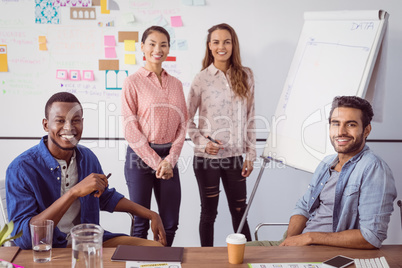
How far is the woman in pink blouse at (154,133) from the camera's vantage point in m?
2.72

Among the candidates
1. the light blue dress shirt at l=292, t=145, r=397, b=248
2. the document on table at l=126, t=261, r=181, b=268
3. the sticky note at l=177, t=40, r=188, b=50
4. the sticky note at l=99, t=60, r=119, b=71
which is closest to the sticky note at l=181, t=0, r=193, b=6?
the sticky note at l=177, t=40, r=188, b=50

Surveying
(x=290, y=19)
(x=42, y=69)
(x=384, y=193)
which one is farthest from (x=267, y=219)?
(x=42, y=69)

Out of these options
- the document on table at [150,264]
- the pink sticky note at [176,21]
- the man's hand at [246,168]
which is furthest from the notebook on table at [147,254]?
the pink sticky note at [176,21]

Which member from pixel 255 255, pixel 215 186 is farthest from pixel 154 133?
pixel 255 255

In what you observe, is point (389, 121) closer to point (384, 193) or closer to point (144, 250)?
point (384, 193)

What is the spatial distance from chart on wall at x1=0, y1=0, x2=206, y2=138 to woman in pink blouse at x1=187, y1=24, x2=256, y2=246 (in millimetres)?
487

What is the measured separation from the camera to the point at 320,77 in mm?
2754

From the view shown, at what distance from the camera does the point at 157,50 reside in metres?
2.82

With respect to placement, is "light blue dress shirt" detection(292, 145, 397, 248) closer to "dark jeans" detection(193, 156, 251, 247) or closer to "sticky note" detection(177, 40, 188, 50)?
"dark jeans" detection(193, 156, 251, 247)

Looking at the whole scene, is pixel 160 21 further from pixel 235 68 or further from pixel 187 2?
pixel 235 68

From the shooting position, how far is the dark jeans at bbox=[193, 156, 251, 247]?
2.91 metres

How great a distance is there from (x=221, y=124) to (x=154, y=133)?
0.45 metres

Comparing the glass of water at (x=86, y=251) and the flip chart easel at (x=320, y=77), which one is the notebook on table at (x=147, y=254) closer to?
the glass of water at (x=86, y=251)

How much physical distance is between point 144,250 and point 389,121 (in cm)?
255
